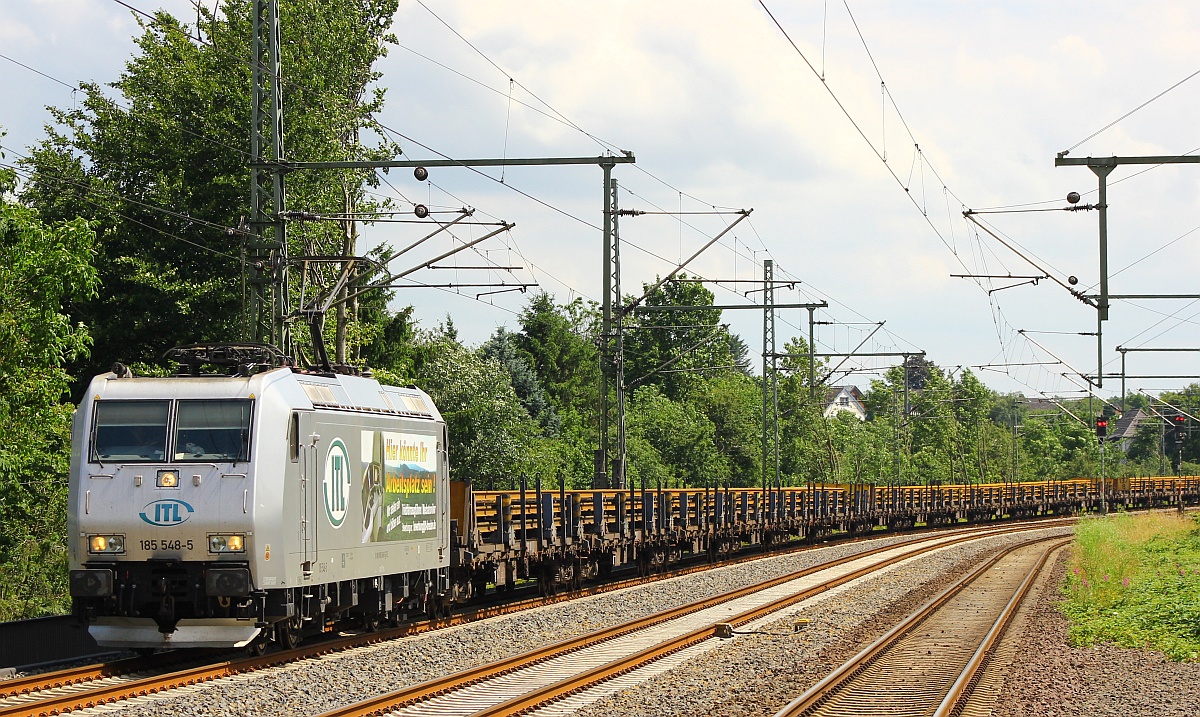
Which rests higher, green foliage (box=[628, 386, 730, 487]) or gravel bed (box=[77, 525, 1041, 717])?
green foliage (box=[628, 386, 730, 487])

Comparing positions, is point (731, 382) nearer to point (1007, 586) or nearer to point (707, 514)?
point (707, 514)

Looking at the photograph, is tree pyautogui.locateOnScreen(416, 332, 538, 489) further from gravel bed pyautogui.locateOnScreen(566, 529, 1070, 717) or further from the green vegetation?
gravel bed pyautogui.locateOnScreen(566, 529, 1070, 717)

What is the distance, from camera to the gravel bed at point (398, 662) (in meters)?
12.6

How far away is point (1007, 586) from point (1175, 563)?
3822 mm

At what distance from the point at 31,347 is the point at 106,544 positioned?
1366cm

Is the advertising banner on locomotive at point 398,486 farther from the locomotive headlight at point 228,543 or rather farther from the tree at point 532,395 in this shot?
the tree at point 532,395

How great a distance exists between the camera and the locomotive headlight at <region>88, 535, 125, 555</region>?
14664 mm

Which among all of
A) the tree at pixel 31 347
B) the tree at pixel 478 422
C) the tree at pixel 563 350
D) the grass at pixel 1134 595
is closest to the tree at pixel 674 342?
the tree at pixel 563 350

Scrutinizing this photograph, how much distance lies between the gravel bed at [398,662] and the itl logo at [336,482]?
1744mm

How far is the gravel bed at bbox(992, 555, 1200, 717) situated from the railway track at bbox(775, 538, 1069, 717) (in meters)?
0.56

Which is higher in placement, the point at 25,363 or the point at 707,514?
the point at 25,363

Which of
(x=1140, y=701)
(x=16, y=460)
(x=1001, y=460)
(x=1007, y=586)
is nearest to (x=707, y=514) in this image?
(x=1007, y=586)

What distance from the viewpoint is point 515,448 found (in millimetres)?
57750

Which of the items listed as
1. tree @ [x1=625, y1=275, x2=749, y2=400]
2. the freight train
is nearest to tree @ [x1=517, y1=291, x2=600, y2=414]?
tree @ [x1=625, y1=275, x2=749, y2=400]
